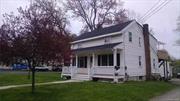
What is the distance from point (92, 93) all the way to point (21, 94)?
4.30 metres

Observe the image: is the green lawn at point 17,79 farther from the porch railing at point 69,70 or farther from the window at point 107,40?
the window at point 107,40

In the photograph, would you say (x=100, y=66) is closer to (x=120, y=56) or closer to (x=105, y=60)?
(x=105, y=60)

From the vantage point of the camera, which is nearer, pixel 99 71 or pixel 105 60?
pixel 99 71

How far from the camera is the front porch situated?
83.6 ft

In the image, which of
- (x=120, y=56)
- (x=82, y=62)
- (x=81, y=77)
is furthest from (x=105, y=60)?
(x=82, y=62)

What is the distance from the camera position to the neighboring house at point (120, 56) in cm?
2647

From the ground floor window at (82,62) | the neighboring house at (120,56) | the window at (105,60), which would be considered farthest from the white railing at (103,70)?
the ground floor window at (82,62)

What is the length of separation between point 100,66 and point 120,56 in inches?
96.6

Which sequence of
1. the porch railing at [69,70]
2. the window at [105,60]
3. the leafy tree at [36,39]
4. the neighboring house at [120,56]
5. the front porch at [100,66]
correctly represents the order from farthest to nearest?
the porch railing at [69,70] → the window at [105,60] → the neighboring house at [120,56] → the front porch at [100,66] → the leafy tree at [36,39]

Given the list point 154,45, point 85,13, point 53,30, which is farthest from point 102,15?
point 53,30

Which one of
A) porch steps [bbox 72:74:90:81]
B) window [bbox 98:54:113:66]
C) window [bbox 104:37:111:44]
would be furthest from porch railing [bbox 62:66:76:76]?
window [bbox 104:37:111:44]

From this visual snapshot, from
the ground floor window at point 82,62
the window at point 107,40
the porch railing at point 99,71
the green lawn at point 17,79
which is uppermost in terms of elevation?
the window at point 107,40

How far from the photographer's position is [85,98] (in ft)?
48.5

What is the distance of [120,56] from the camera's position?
90.8 ft
